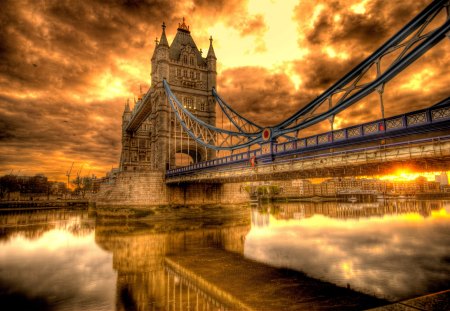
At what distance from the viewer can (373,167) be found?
1327 cm

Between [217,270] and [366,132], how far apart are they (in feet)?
27.6

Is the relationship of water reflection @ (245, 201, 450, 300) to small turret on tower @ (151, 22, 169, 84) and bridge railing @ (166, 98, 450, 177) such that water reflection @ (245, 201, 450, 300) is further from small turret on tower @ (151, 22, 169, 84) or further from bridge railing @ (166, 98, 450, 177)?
small turret on tower @ (151, 22, 169, 84)

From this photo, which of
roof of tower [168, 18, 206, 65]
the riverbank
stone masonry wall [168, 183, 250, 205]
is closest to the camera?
stone masonry wall [168, 183, 250, 205]

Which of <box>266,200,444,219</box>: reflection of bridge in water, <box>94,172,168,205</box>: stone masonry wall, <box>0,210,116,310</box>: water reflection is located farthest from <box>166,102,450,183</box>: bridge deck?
<box>266,200,444,219</box>: reflection of bridge in water

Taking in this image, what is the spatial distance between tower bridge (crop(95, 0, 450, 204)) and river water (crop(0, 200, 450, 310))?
14.9ft

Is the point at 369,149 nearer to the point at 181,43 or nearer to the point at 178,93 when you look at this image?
the point at 178,93

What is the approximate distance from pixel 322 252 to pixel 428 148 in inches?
329

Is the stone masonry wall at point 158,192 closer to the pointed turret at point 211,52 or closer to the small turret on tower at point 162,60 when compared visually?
the small turret on tower at point 162,60

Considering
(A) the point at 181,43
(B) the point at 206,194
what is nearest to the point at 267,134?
(B) the point at 206,194

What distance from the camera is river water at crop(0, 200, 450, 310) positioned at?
328 inches

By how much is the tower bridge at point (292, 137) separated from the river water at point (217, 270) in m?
4.53

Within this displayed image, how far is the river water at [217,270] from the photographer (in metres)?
8.32

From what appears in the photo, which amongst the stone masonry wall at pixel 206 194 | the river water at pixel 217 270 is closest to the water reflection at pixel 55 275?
the river water at pixel 217 270

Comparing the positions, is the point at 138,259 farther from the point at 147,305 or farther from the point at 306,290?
the point at 306,290
